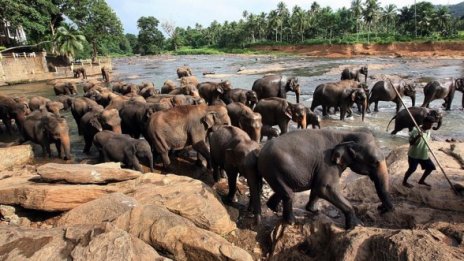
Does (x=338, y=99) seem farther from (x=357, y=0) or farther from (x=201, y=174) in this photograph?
(x=357, y=0)

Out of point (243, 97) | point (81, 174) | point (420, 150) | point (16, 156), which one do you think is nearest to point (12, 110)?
point (16, 156)

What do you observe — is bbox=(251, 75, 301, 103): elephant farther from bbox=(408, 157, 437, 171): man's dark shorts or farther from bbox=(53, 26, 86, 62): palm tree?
bbox=(53, 26, 86, 62): palm tree

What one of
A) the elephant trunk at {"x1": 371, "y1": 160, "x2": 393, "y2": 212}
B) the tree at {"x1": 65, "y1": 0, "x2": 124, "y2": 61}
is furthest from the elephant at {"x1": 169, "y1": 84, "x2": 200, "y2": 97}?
the tree at {"x1": 65, "y1": 0, "x2": 124, "y2": 61}

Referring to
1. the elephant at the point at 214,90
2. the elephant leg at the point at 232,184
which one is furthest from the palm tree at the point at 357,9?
the elephant leg at the point at 232,184

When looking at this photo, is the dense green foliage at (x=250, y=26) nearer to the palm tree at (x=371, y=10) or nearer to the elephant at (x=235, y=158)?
the palm tree at (x=371, y=10)

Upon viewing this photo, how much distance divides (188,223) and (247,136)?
2723mm

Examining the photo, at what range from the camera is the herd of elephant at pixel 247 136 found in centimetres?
576

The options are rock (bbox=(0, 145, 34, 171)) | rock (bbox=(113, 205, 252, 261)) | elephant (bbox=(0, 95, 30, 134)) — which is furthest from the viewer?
elephant (bbox=(0, 95, 30, 134))

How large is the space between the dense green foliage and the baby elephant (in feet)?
112

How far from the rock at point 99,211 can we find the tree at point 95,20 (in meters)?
46.3

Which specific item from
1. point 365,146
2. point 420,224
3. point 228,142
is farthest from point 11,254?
point 420,224

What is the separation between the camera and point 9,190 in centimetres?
613

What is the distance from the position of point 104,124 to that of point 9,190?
494cm

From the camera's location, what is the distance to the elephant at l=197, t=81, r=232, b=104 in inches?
633
